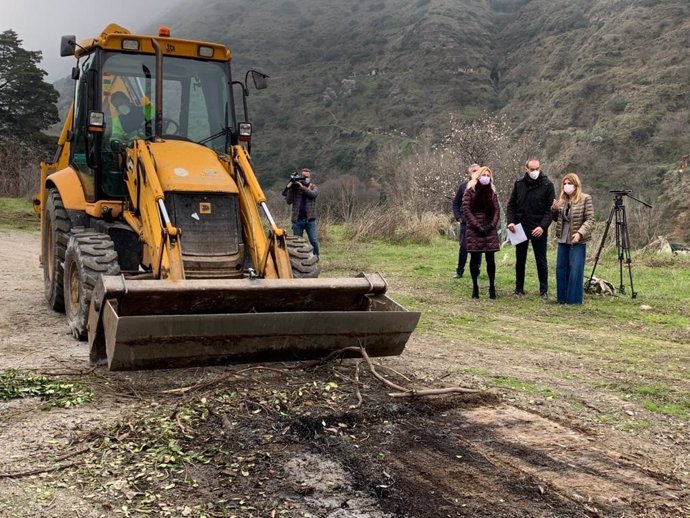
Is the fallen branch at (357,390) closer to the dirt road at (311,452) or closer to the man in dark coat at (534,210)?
the dirt road at (311,452)

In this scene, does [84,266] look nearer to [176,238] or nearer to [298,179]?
[176,238]

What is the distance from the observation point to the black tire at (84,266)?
631 cm

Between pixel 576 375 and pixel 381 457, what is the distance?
8.88 ft

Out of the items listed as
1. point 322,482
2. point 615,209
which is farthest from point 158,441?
point 615,209

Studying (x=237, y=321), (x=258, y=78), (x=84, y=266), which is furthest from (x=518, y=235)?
(x=84, y=266)

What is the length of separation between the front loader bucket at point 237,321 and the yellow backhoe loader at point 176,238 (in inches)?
0.4

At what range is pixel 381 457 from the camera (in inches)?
165

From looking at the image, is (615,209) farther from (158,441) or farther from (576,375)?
(158,441)

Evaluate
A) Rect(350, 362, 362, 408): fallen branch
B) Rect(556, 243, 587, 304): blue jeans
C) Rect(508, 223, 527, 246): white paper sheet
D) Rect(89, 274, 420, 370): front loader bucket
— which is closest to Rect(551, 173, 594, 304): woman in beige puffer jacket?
Rect(556, 243, 587, 304): blue jeans

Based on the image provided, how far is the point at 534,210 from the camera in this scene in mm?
10195

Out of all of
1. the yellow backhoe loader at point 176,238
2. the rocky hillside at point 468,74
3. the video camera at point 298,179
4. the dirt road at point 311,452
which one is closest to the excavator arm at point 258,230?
the yellow backhoe loader at point 176,238

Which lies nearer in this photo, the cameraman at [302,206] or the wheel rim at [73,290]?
the wheel rim at [73,290]

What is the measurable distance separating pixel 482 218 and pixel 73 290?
5563mm

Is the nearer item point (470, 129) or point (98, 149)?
point (98, 149)
